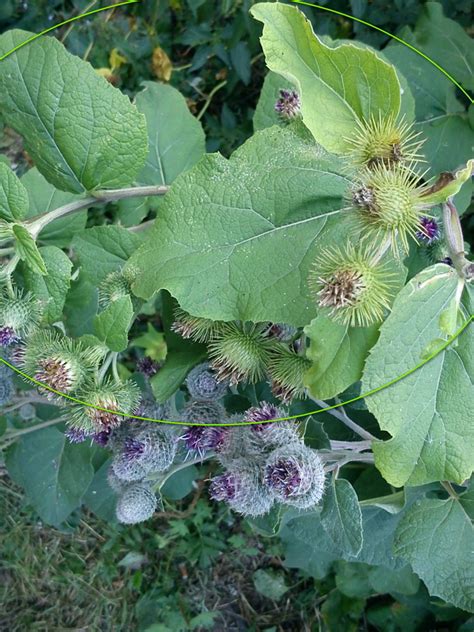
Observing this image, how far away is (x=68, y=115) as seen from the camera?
1465 mm

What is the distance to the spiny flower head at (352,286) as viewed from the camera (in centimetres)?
108

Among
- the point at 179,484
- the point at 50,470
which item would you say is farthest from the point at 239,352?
the point at 50,470

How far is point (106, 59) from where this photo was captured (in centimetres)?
319

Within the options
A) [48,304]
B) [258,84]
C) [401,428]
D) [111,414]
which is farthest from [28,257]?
[258,84]

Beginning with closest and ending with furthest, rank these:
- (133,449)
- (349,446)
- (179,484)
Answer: (133,449)
(349,446)
(179,484)

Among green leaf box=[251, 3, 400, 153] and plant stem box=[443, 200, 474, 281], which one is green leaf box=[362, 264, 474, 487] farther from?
green leaf box=[251, 3, 400, 153]

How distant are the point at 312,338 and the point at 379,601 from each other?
196 cm

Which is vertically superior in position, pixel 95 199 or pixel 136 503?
pixel 95 199

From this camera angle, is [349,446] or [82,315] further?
[82,315]

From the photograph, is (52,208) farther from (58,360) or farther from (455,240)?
(455,240)

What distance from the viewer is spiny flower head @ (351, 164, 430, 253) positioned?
3.50 ft

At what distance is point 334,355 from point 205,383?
326 mm

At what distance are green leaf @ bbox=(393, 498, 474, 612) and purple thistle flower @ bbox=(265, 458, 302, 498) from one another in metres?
0.56

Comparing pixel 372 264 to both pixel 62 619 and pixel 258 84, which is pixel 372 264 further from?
pixel 62 619
